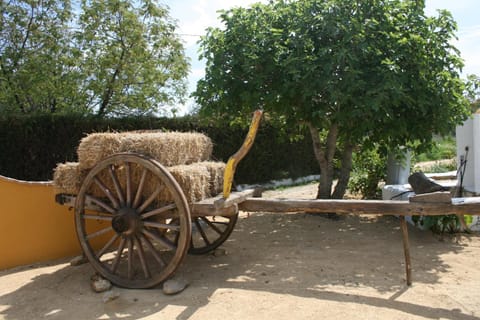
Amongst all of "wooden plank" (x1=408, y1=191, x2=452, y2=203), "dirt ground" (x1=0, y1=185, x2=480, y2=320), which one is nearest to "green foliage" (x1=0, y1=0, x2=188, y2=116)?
"dirt ground" (x1=0, y1=185, x2=480, y2=320)

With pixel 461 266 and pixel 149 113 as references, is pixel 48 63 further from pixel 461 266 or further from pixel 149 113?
pixel 461 266

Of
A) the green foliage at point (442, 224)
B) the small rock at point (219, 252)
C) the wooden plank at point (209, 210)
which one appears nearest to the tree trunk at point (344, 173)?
the green foliage at point (442, 224)

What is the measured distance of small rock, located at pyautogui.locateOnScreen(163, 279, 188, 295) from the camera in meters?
4.23

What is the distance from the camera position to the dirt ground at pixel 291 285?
385 centimetres

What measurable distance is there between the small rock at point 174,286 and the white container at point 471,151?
5.07 metres

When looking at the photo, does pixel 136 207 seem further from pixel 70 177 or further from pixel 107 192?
pixel 70 177

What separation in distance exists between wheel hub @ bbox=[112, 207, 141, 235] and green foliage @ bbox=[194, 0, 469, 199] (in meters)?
2.82

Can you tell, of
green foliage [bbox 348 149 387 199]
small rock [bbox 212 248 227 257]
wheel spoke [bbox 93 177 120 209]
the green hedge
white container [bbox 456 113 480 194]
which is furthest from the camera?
green foliage [bbox 348 149 387 199]

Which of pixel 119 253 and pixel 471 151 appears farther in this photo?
pixel 471 151

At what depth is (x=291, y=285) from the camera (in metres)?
4.45

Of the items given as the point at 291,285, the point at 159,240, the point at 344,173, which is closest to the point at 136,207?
the point at 159,240

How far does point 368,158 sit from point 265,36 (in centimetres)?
440

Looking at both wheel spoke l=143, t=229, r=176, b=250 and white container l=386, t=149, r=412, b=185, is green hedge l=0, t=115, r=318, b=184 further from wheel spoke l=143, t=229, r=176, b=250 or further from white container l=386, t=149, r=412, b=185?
wheel spoke l=143, t=229, r=176, b=250

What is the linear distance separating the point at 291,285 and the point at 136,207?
176cm
